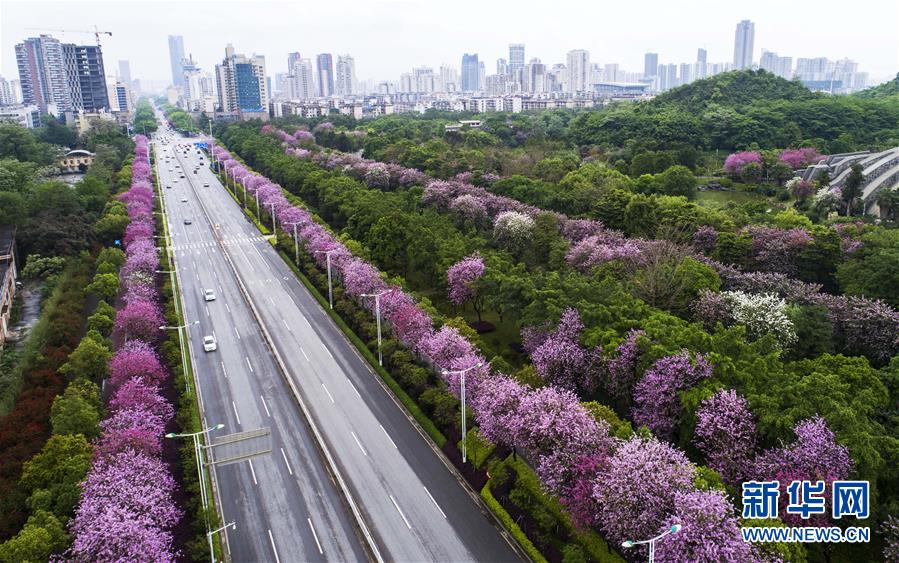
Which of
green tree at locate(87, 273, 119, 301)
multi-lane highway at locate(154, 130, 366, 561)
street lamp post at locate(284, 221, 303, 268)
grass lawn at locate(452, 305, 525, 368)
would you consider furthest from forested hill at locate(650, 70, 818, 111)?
green tree at locate(87, 273, 119, 301)

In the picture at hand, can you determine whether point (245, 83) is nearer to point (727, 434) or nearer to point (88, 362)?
point (88, 362)

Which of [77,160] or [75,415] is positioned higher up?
[77,160]

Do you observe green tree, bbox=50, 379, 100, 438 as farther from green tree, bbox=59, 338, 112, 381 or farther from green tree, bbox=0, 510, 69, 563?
green tree, bbox=0, 510, 69, 563

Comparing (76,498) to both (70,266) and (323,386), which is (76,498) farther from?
(70,266)

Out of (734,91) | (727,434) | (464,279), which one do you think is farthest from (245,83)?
(727,434)

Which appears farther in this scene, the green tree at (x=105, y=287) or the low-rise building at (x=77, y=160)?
the low-rise building at (x=77, y=160)

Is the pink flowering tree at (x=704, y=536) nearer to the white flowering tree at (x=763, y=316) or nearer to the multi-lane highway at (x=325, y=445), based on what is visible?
the multi-lane highway at (x=325, y=445)

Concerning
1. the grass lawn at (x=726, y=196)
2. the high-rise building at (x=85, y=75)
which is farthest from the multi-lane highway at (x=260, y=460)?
the high-rise building at (x=85, y=75)

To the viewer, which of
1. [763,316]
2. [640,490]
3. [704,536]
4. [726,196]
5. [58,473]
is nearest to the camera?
[704,536]
